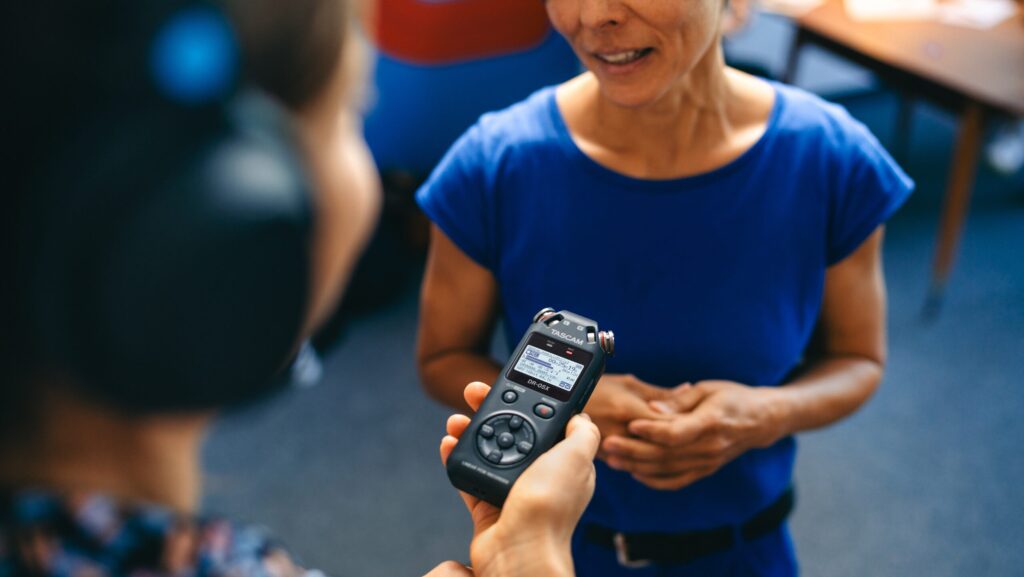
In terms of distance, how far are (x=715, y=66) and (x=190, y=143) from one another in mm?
738

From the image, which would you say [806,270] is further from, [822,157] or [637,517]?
[637,517]

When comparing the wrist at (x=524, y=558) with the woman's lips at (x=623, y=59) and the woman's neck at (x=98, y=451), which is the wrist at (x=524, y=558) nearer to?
the woman's neck at (x=98, y=451)

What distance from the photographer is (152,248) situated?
0.33 metres

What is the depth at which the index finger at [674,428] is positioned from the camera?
→ 2.97 ft

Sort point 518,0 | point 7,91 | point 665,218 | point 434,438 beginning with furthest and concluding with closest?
1. point 518,0
2. point 434,438
3. point 665,218
4. point 7,91

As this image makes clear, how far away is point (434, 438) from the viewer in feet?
7.48

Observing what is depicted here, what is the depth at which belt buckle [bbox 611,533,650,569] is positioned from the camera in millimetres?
982

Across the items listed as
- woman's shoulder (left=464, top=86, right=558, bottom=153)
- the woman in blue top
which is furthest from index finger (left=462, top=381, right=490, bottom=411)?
woman's shoulder (left=464, top=86, right=558, bottom=153)

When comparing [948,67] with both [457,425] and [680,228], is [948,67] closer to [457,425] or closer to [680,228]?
[680,228]

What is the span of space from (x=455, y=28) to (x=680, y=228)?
2.25m

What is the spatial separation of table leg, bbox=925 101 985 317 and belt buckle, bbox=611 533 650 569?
6.32 feet

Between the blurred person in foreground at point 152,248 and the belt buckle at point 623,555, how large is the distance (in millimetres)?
594

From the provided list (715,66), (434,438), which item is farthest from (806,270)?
(434,438)

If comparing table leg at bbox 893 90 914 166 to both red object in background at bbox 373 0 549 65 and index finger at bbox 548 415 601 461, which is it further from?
index finger at bbox 548 415 601 461
